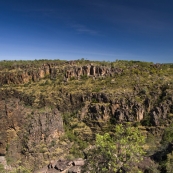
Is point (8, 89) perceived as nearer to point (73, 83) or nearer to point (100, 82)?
point (73, 83)

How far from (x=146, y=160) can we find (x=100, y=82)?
36816 mm

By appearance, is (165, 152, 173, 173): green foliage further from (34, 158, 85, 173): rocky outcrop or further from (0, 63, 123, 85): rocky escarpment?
(0, 63, 123, 85): rocky escarpment

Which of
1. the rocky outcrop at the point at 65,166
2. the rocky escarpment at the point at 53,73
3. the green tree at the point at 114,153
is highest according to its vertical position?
the rocky escarpment at the point at 53,73

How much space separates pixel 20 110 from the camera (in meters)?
57.6

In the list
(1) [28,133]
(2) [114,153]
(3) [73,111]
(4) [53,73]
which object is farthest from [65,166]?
(4) [53,73]

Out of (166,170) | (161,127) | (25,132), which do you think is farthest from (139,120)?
(25,132)

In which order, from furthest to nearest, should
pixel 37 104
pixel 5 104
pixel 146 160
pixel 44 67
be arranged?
pixel 44 67 → pixel 37 104 → pixel 5 104 → pixel 146 160

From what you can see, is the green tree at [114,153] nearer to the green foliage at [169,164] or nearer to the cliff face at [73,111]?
the green foliage at [169,164]

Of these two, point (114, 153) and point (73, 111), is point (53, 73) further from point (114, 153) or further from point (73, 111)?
point (114, 153)

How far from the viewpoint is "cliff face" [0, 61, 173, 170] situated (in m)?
50.3

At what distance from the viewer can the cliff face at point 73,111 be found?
165ft

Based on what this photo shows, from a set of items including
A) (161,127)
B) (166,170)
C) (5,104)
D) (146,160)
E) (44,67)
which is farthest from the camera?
(44,67)

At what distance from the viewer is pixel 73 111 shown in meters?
61.4

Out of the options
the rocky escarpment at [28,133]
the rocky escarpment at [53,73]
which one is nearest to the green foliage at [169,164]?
the rocky escarpment at [28,133]
